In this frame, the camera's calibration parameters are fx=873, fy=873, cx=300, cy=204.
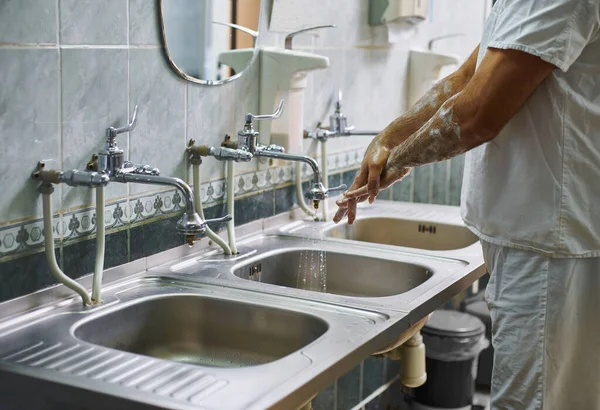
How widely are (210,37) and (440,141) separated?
0.69 meters

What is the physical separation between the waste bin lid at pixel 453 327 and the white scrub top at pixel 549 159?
142 cm

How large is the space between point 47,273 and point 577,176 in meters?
1.00

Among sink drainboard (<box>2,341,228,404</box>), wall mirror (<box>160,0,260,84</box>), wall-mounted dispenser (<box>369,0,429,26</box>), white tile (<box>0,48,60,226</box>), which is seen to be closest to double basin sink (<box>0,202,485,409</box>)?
sink drainboard (<box>2,341,228,404</box>)

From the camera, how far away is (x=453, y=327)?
306 cm

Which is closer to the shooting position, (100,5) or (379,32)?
(100,5)

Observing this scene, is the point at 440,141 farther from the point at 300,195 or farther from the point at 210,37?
the point at 300,195

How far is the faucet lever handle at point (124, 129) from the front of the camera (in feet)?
5.53

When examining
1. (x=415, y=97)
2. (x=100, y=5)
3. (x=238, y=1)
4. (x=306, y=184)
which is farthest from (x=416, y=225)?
(x=100, y=5)

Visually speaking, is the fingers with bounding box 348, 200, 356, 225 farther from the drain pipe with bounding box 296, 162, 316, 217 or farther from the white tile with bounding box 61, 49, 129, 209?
the drain pipe with bounding box 296, 162, 316, 217

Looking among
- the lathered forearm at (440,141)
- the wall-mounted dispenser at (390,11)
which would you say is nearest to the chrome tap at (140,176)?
the lathered forearm at (440,141)

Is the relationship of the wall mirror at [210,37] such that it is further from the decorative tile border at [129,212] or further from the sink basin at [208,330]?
the sink basin at [208,330]

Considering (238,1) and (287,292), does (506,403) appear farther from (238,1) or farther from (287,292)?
(238,1)

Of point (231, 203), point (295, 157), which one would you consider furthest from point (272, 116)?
point (231, 203)

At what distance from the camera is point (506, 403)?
1.69m
